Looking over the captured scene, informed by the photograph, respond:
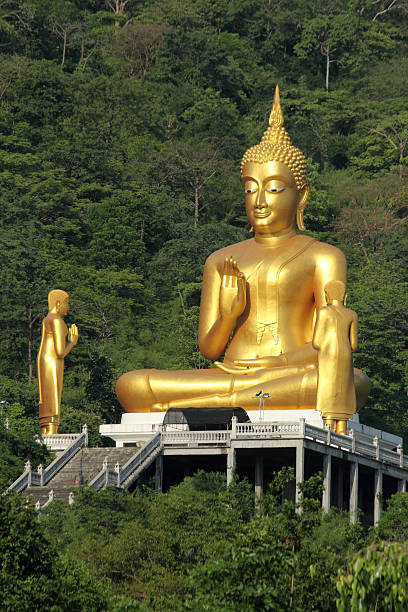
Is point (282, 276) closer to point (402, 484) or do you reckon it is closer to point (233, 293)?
point (233, 293)

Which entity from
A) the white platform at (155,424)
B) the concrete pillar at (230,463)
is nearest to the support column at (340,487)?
the white platform at (155,424)

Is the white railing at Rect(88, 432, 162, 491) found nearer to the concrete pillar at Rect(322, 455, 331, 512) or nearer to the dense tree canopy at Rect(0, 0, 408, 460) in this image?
the concrete pillar at Rect(322, 455, 331, 512)

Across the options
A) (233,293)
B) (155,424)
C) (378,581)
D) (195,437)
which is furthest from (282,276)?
(378,581)

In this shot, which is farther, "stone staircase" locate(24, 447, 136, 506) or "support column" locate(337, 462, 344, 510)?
"support column" locate(337, 462, 344, 510)

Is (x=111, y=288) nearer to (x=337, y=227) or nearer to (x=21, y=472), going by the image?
(x=337, y=227)

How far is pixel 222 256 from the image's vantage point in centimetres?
3055

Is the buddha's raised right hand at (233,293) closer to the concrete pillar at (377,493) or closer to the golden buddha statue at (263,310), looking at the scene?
the golden buddha statue at (263,310)

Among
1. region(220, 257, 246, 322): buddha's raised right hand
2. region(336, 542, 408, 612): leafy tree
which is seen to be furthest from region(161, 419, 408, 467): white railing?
region(336, 542, 408, 612): leafy tree

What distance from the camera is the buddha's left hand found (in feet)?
93.7

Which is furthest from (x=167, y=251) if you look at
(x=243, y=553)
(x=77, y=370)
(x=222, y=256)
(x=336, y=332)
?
(x=243, y=553)

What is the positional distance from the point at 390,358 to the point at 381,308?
1.42 m

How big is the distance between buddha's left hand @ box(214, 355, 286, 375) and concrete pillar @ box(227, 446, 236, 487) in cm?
217

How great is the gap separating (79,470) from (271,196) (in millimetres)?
6345

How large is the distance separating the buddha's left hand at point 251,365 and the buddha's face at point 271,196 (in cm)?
259
